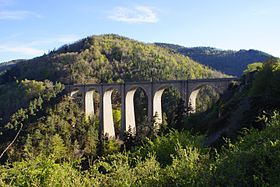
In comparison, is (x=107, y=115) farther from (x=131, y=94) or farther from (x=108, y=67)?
(x=108, y=67)

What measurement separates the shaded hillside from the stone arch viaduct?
2036cm

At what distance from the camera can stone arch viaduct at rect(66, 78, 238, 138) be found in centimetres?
5125

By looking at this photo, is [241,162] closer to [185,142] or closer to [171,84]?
[185,142]

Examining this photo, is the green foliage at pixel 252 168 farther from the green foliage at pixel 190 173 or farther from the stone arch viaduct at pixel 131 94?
the stone arch viaduct at pixel 131 94

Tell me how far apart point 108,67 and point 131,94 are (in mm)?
41705

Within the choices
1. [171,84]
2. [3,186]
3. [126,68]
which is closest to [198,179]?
[3,186]

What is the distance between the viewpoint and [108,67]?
346ft

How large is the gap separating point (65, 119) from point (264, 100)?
4862 cm

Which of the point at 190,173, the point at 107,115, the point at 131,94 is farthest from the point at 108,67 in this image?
the point at 190,173

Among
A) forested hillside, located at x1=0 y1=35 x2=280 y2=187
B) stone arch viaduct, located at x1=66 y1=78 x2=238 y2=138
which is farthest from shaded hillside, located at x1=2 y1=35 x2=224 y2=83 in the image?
stone arch viaduct, located at x1=66 y1=78 x2=238 y2=138

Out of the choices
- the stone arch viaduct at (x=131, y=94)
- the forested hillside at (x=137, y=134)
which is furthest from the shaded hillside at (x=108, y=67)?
the stone arch viaduct at (x=131, y=94)

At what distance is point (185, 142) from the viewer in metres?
24.5

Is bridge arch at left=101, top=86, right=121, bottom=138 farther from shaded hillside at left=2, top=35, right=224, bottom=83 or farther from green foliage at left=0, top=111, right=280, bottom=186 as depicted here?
green foliage at left=0, top=111, right=280, bottom=186

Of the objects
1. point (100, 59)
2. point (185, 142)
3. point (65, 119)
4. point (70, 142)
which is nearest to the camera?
point (185, 142)
